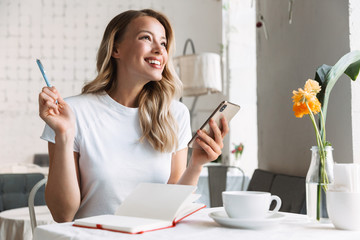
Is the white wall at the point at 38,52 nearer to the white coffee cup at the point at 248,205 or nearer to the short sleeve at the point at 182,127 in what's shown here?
the short sleeve at the point at 182,127

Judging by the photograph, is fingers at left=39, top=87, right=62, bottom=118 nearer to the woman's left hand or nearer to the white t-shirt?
the white t-shirt

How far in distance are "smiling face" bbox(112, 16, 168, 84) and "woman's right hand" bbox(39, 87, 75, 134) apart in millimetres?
376

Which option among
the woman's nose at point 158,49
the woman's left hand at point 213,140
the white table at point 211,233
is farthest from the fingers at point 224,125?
the woman's nose at point 158,49

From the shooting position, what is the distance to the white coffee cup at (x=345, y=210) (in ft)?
2.72

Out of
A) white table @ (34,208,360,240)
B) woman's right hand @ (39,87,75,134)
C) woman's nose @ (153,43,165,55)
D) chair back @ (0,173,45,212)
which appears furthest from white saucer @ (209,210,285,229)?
chair back @ (0,173,45,212)

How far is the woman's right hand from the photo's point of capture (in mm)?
1129

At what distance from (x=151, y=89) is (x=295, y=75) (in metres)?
0.95

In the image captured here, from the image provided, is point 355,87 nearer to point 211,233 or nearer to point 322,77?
point 322,77

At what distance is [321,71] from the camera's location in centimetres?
125

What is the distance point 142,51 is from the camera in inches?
58.8

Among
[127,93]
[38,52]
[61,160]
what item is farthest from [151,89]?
[38,52]

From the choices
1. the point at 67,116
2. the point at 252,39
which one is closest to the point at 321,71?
the point at 67,116

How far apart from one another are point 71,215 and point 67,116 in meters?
0.36

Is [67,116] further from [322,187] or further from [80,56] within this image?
[80,56]
